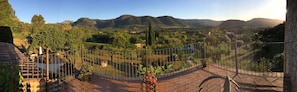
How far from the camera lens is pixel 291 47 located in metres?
4.19

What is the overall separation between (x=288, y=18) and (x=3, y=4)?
76.9 feet

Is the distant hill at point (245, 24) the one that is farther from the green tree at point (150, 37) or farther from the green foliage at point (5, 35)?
the green foliage at point (5, 35)

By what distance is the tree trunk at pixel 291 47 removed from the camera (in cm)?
403

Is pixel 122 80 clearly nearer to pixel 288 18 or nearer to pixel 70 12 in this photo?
pixel 288 18

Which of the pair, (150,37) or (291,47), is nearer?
(291,47)

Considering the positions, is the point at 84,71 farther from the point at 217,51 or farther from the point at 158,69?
the point at 217,51

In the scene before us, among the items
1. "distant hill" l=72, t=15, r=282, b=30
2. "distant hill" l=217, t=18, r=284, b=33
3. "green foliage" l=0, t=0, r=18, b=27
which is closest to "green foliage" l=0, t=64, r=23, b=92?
"distant hill" l=217, t=18, r=284, b=33

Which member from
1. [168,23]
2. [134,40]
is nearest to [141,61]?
[134,40]

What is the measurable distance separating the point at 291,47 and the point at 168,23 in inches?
789

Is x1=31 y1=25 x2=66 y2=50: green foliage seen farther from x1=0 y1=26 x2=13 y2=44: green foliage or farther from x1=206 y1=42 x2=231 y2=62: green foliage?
x1=206 y1=42 x2=231 y2=62: green foliage

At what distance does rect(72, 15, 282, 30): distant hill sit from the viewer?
10.8m

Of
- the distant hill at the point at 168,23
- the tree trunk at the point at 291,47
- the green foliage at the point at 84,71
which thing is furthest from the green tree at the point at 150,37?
the tree trunk at the point at 291,47

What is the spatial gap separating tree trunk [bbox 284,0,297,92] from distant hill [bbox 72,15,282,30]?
5387 millimetres

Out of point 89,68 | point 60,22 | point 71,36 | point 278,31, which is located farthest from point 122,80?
point 60,22
